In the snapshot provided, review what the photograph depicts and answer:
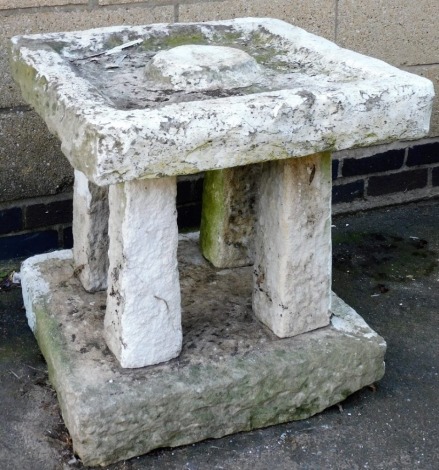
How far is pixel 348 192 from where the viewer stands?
372 cm

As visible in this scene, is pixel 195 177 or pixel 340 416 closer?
pixel 340 416

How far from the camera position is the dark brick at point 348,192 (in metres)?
3.69

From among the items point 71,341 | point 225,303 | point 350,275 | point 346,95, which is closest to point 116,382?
point 71,341

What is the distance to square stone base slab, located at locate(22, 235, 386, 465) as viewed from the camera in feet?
7.11

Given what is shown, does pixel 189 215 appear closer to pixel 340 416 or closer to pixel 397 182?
pixel 397 182

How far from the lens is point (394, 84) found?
2119 mm

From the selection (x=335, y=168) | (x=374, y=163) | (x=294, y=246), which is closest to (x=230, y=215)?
(x=294, y=246)

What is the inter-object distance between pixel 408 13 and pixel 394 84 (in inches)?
61.3

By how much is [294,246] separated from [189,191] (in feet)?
3.66

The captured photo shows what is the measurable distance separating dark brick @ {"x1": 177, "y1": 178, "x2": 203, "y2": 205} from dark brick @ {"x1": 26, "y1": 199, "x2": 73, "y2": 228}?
43 cm

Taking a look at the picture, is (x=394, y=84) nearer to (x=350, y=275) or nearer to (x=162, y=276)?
(x=162, y=276)

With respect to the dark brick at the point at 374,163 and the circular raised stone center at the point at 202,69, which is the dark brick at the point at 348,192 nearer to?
the dark brick at the point at 374,163

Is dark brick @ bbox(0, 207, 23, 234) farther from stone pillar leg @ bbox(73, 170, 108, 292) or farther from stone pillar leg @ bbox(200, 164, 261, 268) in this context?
stone pillar leg @ bbox(200, 164, 261, 268)

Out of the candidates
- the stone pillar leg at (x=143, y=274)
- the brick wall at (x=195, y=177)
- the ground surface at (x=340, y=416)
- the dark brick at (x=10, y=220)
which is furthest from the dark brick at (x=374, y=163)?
the stone pillar leg at (x=143, y=274)
